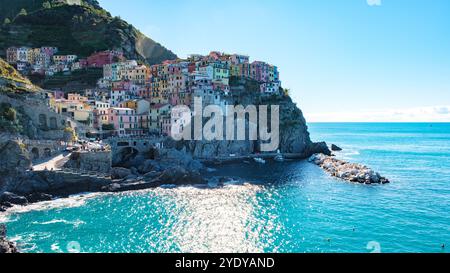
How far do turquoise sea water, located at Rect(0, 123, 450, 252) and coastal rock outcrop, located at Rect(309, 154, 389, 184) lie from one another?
8.63 feet

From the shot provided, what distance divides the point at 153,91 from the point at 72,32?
60.2 m

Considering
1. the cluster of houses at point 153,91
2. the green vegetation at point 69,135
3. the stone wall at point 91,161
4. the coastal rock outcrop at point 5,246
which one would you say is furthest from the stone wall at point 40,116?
the coastal rock outcrop at point 5,246

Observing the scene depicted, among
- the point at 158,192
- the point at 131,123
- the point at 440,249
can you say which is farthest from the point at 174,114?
the point at 440,249

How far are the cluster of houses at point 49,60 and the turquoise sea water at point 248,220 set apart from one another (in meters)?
75.5

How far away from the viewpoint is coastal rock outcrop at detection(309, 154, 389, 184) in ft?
204

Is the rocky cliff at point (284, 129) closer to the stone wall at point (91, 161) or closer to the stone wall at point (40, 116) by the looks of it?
the stone wall at point (91, 161)

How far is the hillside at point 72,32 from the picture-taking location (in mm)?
125688

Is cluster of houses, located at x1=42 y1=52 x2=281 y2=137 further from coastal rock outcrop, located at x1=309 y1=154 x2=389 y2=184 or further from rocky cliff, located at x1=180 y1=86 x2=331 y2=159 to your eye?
coastal rock outcrop, located at x1=309 y1=154 x2=389 y2=184

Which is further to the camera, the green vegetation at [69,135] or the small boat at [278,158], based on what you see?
the small boat at [278,158]

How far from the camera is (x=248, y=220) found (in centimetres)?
4134
